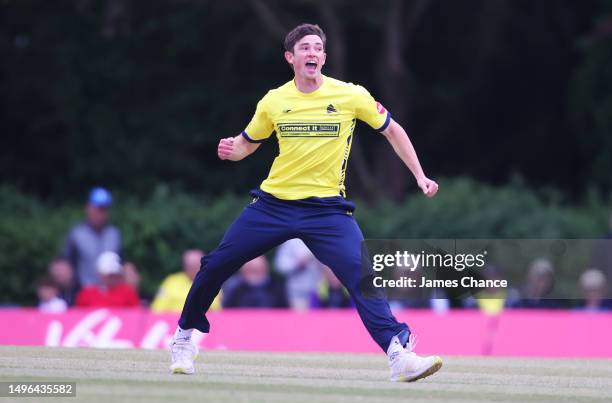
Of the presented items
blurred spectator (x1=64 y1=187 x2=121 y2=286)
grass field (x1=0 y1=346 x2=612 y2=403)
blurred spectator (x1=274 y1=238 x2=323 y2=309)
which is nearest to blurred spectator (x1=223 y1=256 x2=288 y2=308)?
blurred spectator (x1=274 y1=238 x2=323 y2=309)

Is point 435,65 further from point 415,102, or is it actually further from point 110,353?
point 110,353

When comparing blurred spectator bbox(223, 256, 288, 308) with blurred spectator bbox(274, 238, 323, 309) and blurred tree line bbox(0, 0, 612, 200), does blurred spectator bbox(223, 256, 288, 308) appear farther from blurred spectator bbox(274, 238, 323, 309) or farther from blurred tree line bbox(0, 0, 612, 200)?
blurred tree line bbox(0, 0, 612, 200)

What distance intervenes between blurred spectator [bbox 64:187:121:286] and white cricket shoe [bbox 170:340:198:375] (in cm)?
650

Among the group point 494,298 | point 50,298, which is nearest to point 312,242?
point 494,298

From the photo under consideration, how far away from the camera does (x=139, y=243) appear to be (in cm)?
1912

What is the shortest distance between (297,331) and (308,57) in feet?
17.0

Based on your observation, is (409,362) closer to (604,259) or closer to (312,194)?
(312,194)

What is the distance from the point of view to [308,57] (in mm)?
8984

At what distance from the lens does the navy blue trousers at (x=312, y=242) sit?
8.84 metres

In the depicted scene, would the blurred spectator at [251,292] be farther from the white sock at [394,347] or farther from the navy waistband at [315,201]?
the white sock at [394,347]

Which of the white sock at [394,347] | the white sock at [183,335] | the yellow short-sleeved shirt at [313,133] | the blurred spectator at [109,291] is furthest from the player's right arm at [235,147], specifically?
the blurred spectator at [109,291]

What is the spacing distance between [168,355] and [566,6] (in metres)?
18.6

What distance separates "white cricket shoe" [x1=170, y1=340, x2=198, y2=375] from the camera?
9.20m

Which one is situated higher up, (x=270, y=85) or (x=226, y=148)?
(x=270, y=85)
